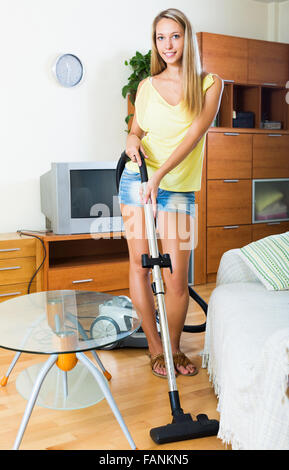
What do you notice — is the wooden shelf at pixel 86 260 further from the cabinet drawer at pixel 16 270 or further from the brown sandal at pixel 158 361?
the brown sandal at pixel 158 361

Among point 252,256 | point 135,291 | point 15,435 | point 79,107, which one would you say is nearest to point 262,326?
point 252,256

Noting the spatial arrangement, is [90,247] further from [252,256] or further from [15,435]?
[15,435]

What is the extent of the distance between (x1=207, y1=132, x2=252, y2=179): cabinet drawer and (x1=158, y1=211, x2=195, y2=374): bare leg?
6.38 ft

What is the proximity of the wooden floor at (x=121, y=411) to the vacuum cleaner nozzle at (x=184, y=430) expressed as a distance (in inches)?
0.7

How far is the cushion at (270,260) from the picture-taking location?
7.09ft

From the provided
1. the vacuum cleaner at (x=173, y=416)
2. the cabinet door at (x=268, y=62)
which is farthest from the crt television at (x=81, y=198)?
the vacuum cleaner at (x=173, y=416)

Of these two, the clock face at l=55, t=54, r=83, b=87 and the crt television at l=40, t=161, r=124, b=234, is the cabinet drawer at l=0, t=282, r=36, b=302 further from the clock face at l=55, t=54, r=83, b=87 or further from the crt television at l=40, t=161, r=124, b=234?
the clock face at l=55, t=54, r=83, b=87

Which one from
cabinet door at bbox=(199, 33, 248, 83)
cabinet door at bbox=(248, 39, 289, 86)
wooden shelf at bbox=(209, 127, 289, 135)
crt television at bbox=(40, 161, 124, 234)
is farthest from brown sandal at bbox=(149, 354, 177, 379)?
cabinet door at bbox=(248, 39, 289, 86)

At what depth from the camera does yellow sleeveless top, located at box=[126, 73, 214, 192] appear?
2.10 meters

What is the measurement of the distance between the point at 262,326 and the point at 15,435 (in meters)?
0.88

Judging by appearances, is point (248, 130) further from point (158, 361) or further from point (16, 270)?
point (158, 361)

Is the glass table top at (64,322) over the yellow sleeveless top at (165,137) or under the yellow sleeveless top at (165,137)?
under

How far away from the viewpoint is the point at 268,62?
172 inches

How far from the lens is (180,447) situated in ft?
5.48
